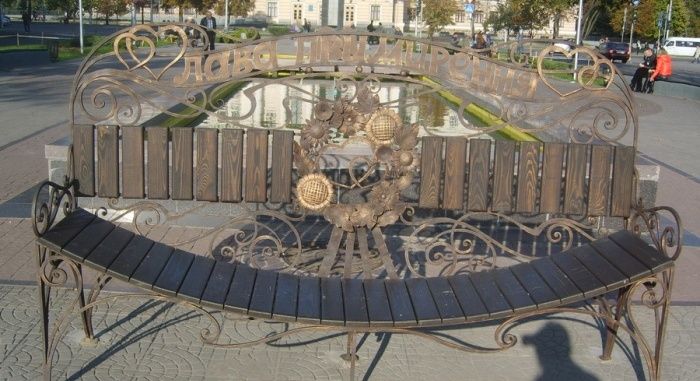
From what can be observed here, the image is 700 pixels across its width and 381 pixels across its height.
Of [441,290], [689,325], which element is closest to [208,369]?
[441,290]

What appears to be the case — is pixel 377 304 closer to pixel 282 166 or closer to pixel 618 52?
pixel 282 166

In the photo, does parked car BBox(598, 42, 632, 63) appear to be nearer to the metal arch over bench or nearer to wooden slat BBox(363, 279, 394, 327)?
the metal arch over bench

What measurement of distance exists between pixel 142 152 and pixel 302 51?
3.56 feet

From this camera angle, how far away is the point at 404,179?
4.70 m

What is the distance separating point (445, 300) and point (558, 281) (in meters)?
0.57

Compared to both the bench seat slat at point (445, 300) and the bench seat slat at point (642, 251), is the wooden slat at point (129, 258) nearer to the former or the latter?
the bench seat slat at point (445, 300)

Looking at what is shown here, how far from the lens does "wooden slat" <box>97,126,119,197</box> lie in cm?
475

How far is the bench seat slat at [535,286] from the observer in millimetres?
4055

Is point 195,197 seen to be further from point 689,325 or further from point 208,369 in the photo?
point 689,325

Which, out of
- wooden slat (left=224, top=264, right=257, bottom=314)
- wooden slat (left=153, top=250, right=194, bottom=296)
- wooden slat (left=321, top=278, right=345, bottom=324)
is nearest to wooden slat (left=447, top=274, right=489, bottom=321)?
wooden slat (left=321, top=278, right=345, bottom=324)

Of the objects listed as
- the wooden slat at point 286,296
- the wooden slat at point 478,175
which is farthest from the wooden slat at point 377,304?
the wooden slat at point 478,175

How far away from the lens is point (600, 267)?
4242 millimetres

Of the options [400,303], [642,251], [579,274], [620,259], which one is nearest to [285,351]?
[400,303]

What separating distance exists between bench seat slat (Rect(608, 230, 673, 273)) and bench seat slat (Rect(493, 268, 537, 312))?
1.91 feet
